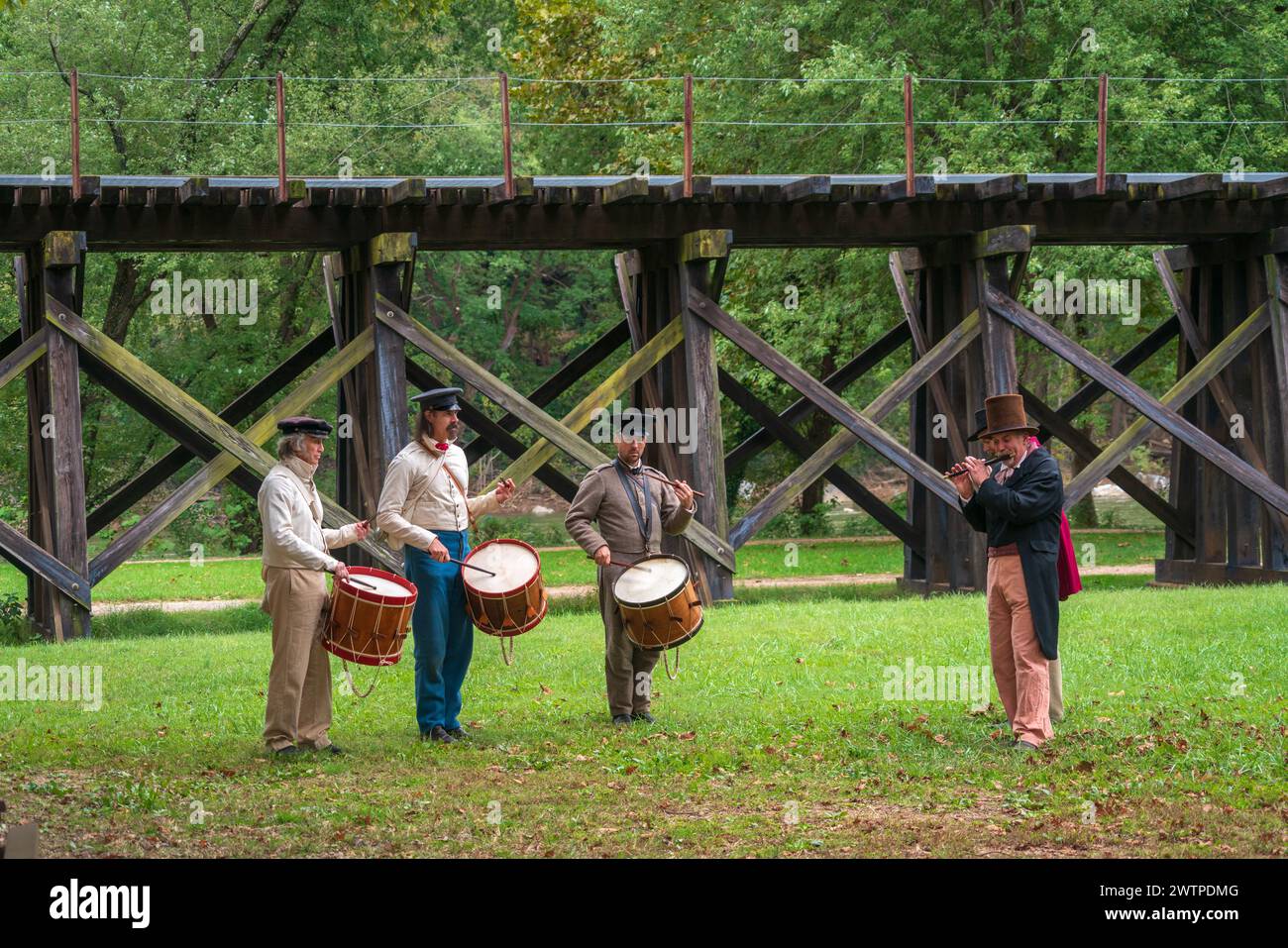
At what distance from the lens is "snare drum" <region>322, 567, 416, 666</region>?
882 centimetres

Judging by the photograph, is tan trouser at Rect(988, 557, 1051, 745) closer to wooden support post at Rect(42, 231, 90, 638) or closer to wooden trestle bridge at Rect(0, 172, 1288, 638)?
wooden trestle bridge at Rect(0, 172, 1288, 638)

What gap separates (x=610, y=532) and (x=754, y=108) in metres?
16.9

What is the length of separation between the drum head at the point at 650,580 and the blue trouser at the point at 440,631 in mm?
886

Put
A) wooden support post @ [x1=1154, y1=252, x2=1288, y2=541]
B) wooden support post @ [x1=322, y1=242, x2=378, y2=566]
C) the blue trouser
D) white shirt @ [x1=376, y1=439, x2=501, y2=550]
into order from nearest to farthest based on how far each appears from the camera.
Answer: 1. white shirt @ [x1=376, y1=439, x2=501, y2=550]
2. the blue trouser
3. wooden support post @ [x1=322, y1=242, x2=378, y2=566]
4. wooden support post @ [x1=1154, y1=252, x2=1288, y2=541]

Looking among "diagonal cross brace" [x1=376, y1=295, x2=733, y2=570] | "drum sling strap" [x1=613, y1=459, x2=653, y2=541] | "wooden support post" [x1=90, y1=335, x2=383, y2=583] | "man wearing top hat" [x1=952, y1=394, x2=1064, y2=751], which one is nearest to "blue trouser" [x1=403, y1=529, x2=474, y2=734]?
"drum sling strap" [x1=613, y1=459, x2=653, y2=541]

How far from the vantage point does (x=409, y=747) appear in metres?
9.17

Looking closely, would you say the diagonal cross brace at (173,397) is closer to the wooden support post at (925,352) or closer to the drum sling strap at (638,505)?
the drum sling strap at (638,505)

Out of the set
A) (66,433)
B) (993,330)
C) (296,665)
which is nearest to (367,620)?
(296,665)

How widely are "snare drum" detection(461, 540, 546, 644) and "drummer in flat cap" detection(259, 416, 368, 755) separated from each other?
691mm

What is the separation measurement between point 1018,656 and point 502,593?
2.74m

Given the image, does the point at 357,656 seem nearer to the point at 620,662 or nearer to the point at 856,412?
the point at 620,662

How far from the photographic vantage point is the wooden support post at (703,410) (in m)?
15.6

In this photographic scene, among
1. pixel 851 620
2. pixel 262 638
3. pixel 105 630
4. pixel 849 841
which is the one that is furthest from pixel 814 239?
pixel 849 841

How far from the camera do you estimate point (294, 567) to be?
8.87 meters
